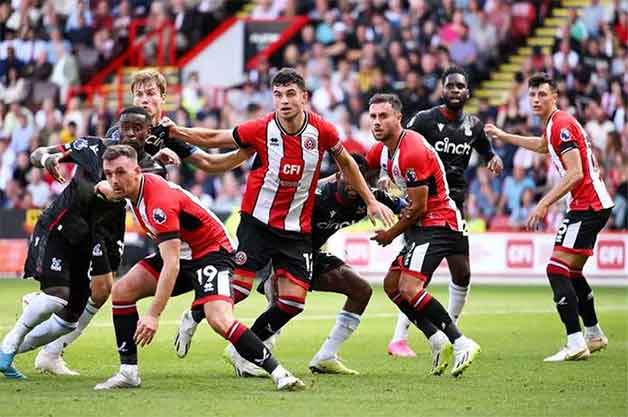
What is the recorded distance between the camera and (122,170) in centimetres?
995

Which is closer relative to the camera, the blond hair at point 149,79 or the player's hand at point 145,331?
the player's hand at point 145,331

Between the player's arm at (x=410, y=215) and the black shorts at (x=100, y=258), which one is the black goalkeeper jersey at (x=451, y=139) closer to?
the player's arm at (x=410, y=215)

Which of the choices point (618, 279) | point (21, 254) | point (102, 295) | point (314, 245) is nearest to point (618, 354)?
point (314, 245)

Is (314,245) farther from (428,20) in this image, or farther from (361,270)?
(428,20)

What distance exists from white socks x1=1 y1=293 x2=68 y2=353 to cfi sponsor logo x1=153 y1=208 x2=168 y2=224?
1.53 metres

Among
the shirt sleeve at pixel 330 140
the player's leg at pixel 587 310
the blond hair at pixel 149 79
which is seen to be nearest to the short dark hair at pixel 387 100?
the shirt sleeve at pixel 330 140

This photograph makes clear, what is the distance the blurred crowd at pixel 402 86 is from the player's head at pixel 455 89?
10.6 m

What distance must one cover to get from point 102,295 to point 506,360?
3.57 m

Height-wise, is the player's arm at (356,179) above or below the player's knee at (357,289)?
above

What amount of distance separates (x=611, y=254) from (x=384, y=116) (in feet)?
39.2

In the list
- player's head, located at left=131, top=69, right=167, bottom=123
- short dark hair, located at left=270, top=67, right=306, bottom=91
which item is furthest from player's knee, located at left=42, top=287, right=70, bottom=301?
short dark hair, located at left=270, top=67, right=306, bottom=91

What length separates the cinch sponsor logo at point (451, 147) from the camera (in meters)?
13.4

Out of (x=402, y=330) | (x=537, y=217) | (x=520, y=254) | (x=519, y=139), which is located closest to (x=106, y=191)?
(x=537, y=217)

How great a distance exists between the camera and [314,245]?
476 inches
